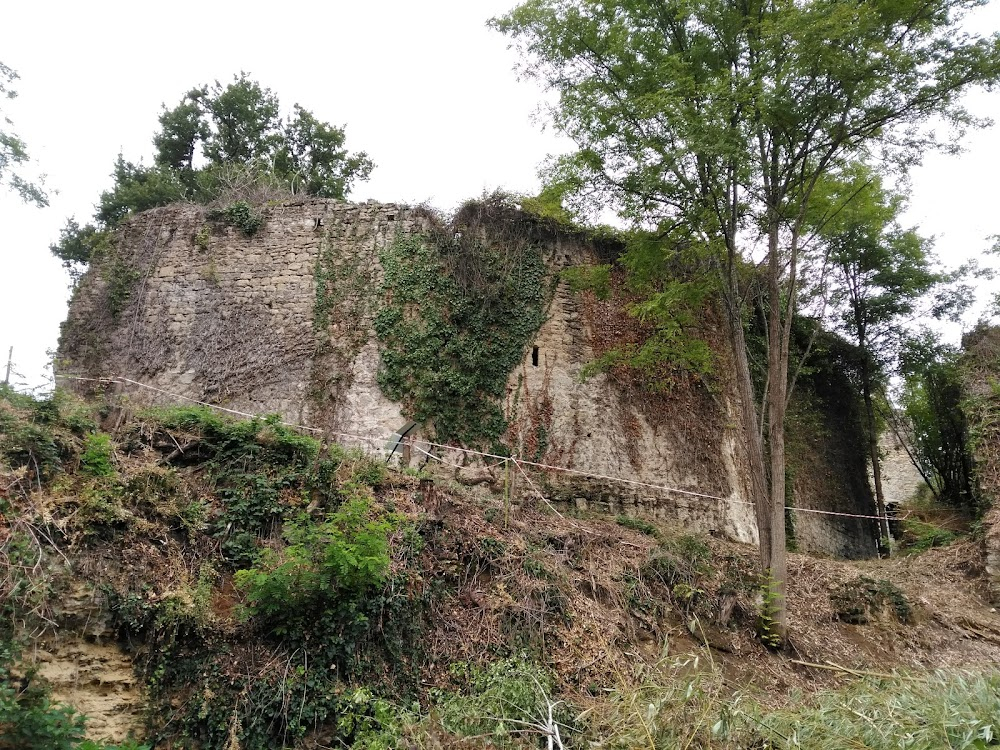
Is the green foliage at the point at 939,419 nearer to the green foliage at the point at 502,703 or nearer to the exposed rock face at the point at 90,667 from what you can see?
the green foliage at the point at 502,703

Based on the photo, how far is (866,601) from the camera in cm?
859

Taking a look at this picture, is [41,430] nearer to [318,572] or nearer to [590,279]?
[318,572]

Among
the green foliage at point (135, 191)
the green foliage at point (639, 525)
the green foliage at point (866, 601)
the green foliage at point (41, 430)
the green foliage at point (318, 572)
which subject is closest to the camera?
the green foliage at point (318, 572)

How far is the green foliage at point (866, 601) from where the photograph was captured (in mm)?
8469

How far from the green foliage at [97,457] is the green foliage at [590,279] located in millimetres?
6877

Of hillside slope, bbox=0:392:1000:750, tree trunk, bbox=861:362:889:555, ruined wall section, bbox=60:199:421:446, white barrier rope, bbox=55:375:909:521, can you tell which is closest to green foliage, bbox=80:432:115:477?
hillside slope, bbox=0:392:1000:750

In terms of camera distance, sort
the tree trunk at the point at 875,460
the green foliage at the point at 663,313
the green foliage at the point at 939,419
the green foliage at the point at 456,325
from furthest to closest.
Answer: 1. the tree trunk at the point at 875,460
2. the green foliage at the point at 939,419
3. the green foliage at the point at 456,325
4. the green foliage at the point at 663,313

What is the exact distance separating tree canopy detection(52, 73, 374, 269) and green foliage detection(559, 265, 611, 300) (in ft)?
35.6

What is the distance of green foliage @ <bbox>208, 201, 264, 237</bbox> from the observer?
11.7m

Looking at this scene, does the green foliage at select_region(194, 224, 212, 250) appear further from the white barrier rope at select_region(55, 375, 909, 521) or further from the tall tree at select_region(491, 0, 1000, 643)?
the tall tree at select_region(491, 0, 1000, 643)

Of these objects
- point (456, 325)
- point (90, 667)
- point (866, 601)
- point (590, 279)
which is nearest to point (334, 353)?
point (456, 325)

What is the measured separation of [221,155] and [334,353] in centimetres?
1331

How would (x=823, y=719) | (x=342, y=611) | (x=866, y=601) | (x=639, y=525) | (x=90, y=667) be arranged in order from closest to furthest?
(x=823, y=719)
(x=90, y=667)
(x=342, y=611)
(x=866, y=601)
(x=639, y=525)

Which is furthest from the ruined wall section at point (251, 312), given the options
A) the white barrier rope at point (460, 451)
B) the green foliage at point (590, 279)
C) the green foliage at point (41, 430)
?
the green foliage at point (41, 430)
